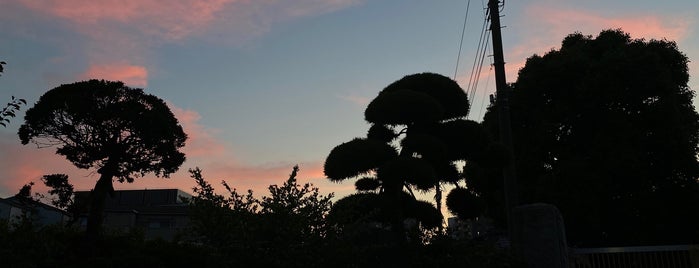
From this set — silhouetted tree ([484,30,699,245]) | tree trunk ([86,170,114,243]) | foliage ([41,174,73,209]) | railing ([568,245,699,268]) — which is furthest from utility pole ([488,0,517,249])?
foliage ([41,174,73,209])

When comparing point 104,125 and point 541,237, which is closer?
point 541,237

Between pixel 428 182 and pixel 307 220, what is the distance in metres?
2.72

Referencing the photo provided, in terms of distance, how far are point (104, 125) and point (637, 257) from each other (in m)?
14.4

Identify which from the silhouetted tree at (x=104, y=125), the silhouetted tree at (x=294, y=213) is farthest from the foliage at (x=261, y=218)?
the silhouetted tree at (x=104, y=125)

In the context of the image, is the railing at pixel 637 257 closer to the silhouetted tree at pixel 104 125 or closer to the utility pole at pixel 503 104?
the utility pole at pixel 503 104

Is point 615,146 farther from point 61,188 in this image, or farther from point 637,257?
point 61,188

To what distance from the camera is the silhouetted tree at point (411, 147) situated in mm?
8805

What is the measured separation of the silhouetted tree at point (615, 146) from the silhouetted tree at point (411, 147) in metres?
8.40

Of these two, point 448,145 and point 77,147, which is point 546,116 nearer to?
point 448,145

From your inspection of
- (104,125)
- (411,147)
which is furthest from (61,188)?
(411,147)

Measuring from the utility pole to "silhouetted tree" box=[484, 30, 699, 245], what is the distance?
5.68m

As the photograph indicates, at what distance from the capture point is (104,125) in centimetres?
1630

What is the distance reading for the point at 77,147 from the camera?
16516 millimetres

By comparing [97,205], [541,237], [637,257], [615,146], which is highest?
[615,146]
